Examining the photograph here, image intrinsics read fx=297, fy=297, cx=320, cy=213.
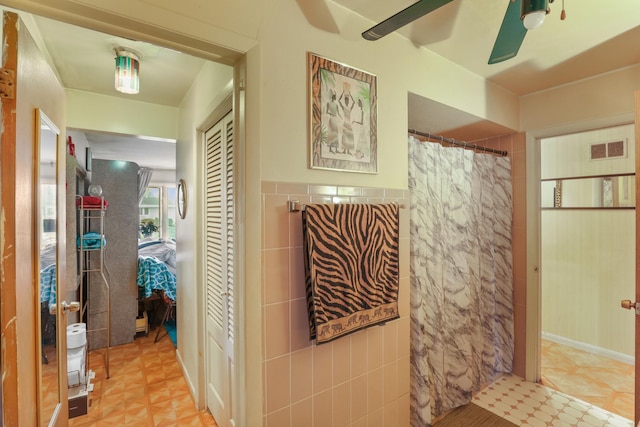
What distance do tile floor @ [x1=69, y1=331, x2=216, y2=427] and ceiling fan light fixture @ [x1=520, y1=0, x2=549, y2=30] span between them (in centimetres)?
262

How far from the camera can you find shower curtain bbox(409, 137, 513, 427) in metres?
1.77

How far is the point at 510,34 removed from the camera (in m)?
1.17

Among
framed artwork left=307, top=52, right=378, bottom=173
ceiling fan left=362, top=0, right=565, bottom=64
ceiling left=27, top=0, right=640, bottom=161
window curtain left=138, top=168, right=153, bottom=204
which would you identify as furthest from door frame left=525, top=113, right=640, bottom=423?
window curtain left=138, top=168, right=153, bottom=204

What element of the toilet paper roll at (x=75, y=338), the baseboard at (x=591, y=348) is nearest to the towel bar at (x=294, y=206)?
the toilet paper roll at (x=75, y=338)

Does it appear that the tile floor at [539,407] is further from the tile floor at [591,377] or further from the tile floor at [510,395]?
the tile floor at [591,377]

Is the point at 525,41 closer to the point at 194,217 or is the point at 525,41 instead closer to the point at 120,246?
the point at 194,217

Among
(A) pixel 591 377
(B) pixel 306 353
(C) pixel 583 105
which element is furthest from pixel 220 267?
(A) pixel 591 377

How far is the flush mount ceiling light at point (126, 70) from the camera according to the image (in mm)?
1646

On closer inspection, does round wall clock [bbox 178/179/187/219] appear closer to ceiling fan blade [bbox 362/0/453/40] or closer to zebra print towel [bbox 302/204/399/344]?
zebra print towel [bbox 302/204/399/344]

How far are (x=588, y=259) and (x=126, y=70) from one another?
4048 millimetres

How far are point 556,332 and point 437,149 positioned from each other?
8.61ft

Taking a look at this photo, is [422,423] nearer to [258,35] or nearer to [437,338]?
[437,338]

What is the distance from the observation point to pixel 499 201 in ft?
7.95

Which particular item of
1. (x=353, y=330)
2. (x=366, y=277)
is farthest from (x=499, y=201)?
(x=353, y=330)
